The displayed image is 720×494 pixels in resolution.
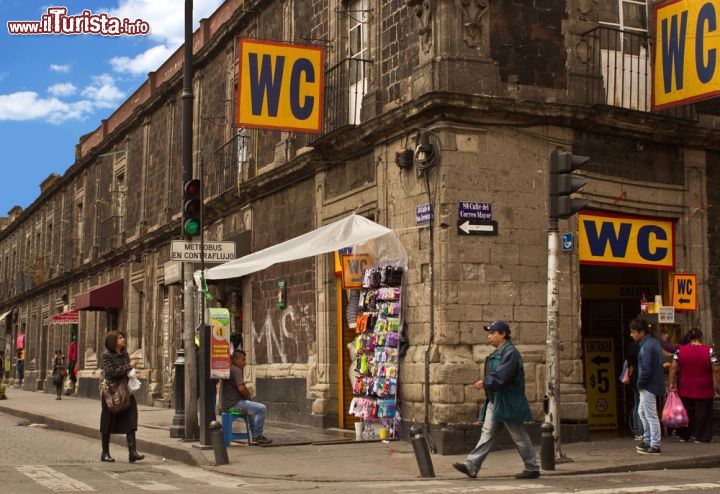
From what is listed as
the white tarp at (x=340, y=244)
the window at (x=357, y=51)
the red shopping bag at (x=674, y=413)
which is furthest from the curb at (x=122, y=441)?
the red shopping bag at (x=674, y=413)

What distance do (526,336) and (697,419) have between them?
8.57ft

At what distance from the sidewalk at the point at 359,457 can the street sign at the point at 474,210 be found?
9.67 ft

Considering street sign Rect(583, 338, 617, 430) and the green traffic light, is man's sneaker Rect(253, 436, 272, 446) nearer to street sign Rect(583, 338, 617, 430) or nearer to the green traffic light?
the green traffic light

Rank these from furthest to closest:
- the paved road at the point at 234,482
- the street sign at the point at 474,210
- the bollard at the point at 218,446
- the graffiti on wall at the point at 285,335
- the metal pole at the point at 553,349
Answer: the graffiti on wall at the point at 285,335, the street sign at the point at 474,210, the bollard at the point at 218,446, the metal pole at the point at 553,349, the paved road at the point at 234,482

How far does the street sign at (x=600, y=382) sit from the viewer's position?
51.0 feet

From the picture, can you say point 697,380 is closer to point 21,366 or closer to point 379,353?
point 379,353

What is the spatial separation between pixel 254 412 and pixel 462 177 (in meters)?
4.17

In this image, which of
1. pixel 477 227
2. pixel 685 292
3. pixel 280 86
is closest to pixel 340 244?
pixel 477 227

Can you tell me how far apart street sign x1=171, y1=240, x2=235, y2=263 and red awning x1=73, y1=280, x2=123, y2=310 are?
16.7m

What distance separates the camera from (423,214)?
13.0 m

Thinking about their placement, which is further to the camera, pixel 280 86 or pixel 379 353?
pixel 280 86

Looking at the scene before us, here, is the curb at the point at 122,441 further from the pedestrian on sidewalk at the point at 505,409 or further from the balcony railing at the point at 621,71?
the balcony railing at the point at 621,71

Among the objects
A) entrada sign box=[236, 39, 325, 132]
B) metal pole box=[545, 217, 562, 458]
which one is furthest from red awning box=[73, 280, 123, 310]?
metal pole box=[545, 217, 562, 458]

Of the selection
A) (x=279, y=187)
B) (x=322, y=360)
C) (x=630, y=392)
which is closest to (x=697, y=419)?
(x=630, y=392)
